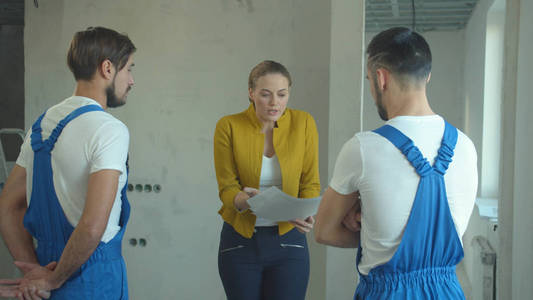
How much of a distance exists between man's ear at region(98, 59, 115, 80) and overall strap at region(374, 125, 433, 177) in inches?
37.4

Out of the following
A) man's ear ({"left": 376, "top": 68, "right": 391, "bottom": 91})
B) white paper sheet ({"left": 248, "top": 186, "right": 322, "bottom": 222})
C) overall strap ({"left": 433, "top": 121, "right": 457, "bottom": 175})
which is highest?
man's ear ({"left": 376, "top": 68, "right": 391, "bottom": 91})

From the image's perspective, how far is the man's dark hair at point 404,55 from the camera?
1360 mm

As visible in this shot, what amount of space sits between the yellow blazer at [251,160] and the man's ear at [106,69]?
77cm

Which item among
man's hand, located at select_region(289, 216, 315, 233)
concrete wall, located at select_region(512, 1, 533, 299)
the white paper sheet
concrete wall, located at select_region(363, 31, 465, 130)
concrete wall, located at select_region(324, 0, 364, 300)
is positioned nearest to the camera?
the white paper sheet

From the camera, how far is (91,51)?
5.35 feet

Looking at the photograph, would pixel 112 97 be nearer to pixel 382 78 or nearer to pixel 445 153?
pixel 382 78

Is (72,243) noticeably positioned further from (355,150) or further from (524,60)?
(524,60)

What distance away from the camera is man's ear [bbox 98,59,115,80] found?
166cm

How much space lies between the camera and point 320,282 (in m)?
3.52

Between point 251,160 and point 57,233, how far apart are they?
0.98m

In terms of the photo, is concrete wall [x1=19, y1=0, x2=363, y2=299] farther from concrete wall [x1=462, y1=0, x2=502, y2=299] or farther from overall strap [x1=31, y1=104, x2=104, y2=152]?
overall strap [x1=31, y1=104, x2=104, y2=152]

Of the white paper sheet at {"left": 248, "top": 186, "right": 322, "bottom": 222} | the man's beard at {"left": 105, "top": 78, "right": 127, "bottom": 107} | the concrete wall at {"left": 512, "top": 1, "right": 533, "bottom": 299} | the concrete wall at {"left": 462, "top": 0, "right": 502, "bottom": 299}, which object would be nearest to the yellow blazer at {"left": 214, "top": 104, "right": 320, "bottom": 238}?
the white paper sheet at {"left": 248, "top": 186, "right": 322, "bottom": 222}

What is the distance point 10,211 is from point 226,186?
927 millimetres

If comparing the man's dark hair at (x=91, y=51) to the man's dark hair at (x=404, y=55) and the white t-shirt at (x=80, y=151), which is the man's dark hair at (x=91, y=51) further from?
the man's dark hair at (x=404, y=55)
